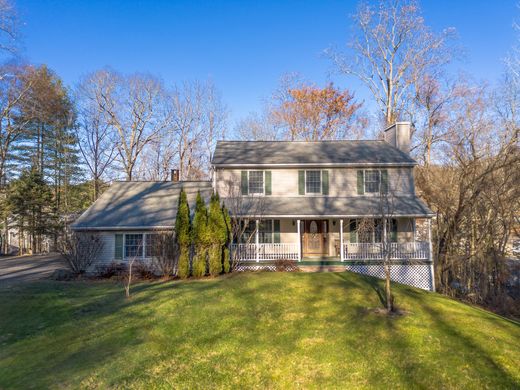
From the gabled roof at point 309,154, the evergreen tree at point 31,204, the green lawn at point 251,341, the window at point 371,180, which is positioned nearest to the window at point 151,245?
the green lawn at point 251,341

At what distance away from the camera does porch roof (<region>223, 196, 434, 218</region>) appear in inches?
589

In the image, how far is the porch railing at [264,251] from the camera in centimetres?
1509

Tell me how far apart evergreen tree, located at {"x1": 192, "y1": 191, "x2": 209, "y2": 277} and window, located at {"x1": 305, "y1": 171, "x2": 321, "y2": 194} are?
553cm

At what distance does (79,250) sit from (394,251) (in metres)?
13.6

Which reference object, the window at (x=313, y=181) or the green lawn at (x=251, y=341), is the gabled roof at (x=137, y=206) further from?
the window at (x=313, y=181)

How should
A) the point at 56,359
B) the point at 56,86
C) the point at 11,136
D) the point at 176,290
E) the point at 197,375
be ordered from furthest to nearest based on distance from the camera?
the point at 56,86, the point at 11,136, the point at 176,290, the point at 56,359, the point at 197,375

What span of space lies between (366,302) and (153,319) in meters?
5.77

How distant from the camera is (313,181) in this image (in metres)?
17.0

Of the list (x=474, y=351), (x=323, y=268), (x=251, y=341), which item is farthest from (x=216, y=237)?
(x=474, y=351)

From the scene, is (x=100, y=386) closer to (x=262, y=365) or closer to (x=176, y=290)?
(x=262, y=365)

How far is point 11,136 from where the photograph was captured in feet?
95.1

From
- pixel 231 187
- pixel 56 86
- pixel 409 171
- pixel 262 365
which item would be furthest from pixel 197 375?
pixel 56 86

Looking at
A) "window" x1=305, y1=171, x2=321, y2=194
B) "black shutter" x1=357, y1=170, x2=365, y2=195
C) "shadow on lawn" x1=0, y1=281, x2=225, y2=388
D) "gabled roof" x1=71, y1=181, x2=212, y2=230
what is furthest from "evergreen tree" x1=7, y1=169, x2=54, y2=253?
"black shutter" x1=357, y1=170, x2=365, y2=195

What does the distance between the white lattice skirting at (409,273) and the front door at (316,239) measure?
2.17 metres
